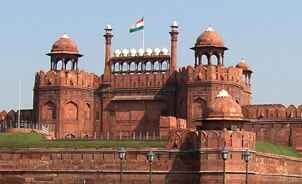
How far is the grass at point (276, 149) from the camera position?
55.4m

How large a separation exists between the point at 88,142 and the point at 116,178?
3.46 meters

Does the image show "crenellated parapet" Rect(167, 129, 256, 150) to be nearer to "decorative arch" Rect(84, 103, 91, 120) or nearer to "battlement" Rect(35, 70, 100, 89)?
"decorative arch" Rect(84, 103, 91, 120)

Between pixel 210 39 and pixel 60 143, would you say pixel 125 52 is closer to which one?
pixel 210 39

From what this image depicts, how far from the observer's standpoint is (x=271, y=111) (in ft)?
208

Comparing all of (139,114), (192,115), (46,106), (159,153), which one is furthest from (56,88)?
(159,153)

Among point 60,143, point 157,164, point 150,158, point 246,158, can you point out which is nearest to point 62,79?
point 60,143

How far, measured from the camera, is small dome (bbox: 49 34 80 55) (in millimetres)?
62969

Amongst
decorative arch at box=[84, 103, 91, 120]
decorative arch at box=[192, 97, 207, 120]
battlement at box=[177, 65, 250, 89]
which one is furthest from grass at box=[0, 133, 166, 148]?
battlement at box=[177, 65, 250, 89]

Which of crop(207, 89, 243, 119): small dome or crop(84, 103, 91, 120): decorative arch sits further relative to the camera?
crop(84, 103, 91, 120): decorative arch

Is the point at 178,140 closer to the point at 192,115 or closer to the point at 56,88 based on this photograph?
the point at 192,115

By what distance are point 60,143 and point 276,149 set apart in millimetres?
14908

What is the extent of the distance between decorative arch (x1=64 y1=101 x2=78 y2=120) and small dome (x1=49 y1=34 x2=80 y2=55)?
3783 millimetres

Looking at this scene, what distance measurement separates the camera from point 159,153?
167ft

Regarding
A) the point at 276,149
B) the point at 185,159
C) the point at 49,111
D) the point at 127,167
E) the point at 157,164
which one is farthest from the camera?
the point at 49,111
